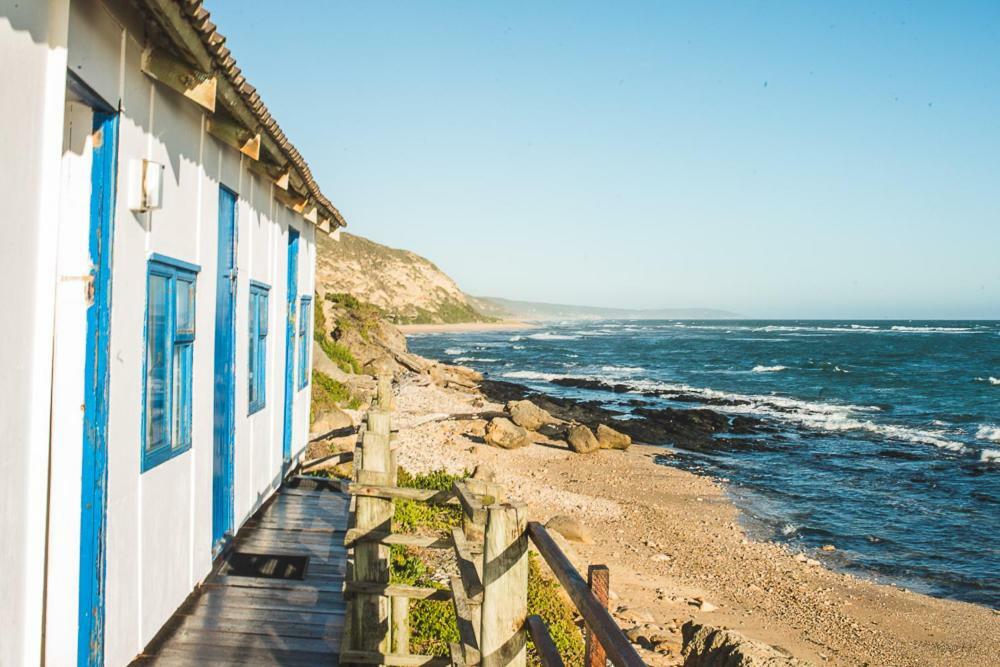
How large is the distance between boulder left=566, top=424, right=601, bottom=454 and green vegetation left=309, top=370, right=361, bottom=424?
5.76 metres

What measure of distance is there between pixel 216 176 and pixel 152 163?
1.99 meters

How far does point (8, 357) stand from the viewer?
126 inches

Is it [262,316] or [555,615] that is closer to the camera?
[555,615]

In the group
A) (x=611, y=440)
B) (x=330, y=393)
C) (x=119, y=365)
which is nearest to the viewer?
(x=119, y=365)

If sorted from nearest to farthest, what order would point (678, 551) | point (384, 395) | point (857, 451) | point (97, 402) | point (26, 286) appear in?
point (26, 286) < point (97, 402) < point (384, 395) < point (678, 551) < point (857, 451)

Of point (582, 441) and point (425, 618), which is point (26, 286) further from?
point (582, 441)

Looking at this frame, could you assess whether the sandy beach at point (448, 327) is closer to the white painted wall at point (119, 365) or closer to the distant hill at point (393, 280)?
the distant hill at point (393, 280)

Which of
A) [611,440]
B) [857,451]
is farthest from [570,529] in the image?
[857,451]

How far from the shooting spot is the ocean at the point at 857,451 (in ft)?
44.8

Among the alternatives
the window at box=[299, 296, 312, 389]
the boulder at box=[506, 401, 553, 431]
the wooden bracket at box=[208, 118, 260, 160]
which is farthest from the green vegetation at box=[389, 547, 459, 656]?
the boulder at box=[506, 401, 553, 431]

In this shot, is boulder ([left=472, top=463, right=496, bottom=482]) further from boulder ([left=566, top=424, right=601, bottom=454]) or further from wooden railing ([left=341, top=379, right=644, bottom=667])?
wooden railing ([left=341, top=379, right=644, bottom=667])

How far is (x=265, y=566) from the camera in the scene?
728cm

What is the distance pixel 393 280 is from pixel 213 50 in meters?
101

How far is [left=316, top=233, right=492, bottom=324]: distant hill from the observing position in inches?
3541
